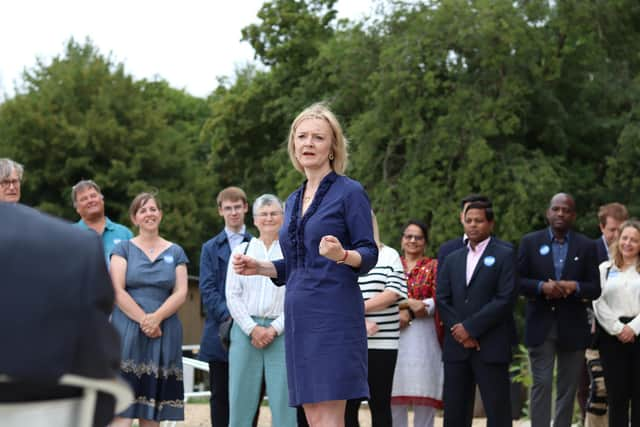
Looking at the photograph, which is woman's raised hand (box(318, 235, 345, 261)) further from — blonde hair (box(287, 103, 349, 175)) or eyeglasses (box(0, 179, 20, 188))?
eyeglasses (box(0, 179, 20, 188))

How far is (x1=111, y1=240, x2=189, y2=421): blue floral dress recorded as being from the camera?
7629mm

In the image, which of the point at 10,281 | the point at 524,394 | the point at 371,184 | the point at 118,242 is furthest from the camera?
the point at 371,184

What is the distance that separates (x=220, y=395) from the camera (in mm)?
8305

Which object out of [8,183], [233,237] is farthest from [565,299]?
[8,183]

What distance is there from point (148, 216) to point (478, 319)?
2.63 metres

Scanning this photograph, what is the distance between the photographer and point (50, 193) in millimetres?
36250

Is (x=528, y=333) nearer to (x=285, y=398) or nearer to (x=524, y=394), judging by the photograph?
(x=285, y=398)

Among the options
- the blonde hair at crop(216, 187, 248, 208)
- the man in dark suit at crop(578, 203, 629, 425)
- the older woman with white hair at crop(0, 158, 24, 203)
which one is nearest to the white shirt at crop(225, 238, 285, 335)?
the blonde hair at crop(216, 187, 248, 208)

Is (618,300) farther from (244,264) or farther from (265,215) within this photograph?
(244,264)

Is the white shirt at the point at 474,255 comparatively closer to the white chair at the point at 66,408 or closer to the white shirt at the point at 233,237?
the white shirt at the point at 233,237

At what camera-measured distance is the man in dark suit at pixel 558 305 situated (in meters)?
8.48

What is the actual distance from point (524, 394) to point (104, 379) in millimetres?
14871

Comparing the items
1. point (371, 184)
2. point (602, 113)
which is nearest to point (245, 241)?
point (371, 184)

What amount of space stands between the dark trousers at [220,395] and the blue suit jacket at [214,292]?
85 millimetres
